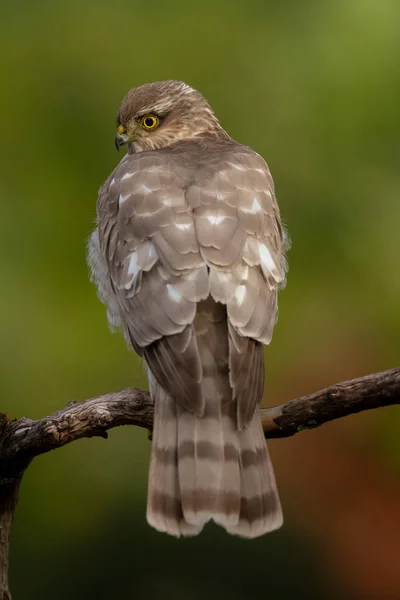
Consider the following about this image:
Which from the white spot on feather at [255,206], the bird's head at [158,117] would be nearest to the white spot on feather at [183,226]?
the white spot on feather at [255,206]

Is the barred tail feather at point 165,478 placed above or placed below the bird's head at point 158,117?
below

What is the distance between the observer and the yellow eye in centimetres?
455

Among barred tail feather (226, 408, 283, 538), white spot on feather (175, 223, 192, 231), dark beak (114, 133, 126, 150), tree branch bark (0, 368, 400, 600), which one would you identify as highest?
dark beak (114, 133, 126, 150)

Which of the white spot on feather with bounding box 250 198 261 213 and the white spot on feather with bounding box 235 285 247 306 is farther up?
the white spot on feather with bounding box 250 198 261 213

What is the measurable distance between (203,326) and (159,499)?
1.75 ft

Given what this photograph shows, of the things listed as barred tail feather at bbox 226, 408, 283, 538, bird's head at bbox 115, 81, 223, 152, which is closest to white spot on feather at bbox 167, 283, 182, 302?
barred tail feather at bbox 226, 408, 283, 538

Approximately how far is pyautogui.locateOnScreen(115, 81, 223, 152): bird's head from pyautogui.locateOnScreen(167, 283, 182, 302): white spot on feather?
1.28m

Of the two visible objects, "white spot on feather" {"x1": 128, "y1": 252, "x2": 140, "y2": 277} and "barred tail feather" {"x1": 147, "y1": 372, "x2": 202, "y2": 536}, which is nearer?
"barred tail feather" {"x1": 147, "y1": 372, "x2": 202, "y2": 536}

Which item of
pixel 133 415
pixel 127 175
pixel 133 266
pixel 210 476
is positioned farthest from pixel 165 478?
pixel 127 175

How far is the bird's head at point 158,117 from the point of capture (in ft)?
14.9

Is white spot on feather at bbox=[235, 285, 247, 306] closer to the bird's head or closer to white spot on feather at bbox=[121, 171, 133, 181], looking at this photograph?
white spot on feather at bbox=[121, 171, 133, 181]

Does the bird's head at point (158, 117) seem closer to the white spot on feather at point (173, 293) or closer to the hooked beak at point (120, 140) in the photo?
the hooked beak at point (120, 140)

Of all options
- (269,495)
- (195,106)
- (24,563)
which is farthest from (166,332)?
(24,563)

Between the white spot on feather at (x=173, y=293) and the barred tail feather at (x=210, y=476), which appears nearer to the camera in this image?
the barred tail feather at (x=210, y=476)
